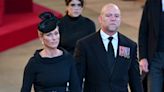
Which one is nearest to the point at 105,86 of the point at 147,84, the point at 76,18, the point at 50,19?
the point at 50,19

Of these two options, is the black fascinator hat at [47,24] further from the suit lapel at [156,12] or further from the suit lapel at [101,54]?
the suit lapel at [156,12]

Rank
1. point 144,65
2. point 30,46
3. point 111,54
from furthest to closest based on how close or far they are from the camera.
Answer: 1. point 30,46
2. point 144,65
3. point 111,54

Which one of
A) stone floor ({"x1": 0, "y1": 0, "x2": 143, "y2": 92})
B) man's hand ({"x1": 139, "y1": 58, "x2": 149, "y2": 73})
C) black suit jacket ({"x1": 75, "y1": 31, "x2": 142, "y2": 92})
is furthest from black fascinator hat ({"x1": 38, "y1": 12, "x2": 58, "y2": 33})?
stone floor ({"x1": 0, "y1": 0, "x2": 143, "y2": 92})

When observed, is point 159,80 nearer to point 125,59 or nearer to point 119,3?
point 125,59

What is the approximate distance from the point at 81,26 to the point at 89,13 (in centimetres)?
657

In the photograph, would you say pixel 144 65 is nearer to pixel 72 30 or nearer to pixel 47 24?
pixel 72 30

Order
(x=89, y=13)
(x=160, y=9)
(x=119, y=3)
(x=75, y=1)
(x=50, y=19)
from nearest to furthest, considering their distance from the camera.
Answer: (x=50, y=19)
(x=160, y=9)
(x=75, y=1)
(x=89, y=13)
(x=119, y=3)

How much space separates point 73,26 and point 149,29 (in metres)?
0.81

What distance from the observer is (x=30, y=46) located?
29.0ft

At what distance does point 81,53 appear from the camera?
3723 millimetres

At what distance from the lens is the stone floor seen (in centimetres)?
690

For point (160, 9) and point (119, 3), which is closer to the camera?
point (160, 9)

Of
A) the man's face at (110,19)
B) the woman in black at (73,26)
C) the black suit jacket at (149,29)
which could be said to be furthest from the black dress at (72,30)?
the man's face at (110,19)

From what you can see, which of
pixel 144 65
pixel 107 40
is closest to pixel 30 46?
pixel 144 65
